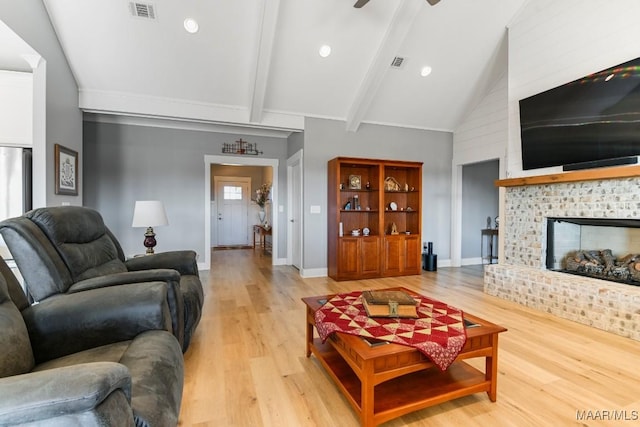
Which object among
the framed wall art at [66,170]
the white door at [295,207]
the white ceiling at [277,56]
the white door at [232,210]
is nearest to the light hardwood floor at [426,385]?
the white door at [295,207]

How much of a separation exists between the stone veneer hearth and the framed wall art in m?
5.41

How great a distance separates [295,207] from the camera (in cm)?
566

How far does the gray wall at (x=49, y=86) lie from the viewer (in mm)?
2836

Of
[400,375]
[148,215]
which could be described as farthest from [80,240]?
[400,375]

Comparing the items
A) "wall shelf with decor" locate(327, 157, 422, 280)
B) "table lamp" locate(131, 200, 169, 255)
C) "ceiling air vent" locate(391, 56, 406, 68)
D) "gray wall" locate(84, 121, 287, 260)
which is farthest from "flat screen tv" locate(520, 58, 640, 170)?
"gray wall" locate(84, 121, 287, 260)

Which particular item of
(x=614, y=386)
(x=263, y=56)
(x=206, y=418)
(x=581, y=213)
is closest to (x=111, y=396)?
(x=206, y=418)

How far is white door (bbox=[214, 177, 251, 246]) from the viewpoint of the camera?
843cm

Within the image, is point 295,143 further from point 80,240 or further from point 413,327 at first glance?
point 413,327

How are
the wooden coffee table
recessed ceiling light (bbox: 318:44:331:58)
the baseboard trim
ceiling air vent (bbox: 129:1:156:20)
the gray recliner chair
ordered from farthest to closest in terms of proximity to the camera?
1. the baseboard trim
2. recessed ceiling light (bbox: 318:44:331:58)
3. ceiling air vent (bbox: 129:1:156:20)
4. the gray recliner chair
5. the wooden coffee table

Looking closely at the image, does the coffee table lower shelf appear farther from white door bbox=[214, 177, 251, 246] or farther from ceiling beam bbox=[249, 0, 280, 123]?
white door bbox=[214, 177, 251, 246]

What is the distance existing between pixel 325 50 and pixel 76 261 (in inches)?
140

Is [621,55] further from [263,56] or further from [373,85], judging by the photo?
[263,56]

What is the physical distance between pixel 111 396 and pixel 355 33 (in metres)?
4.20

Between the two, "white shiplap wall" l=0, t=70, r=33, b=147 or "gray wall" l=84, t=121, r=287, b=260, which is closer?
"white shiplap wall" l=0, t=70, r=33, b=147
